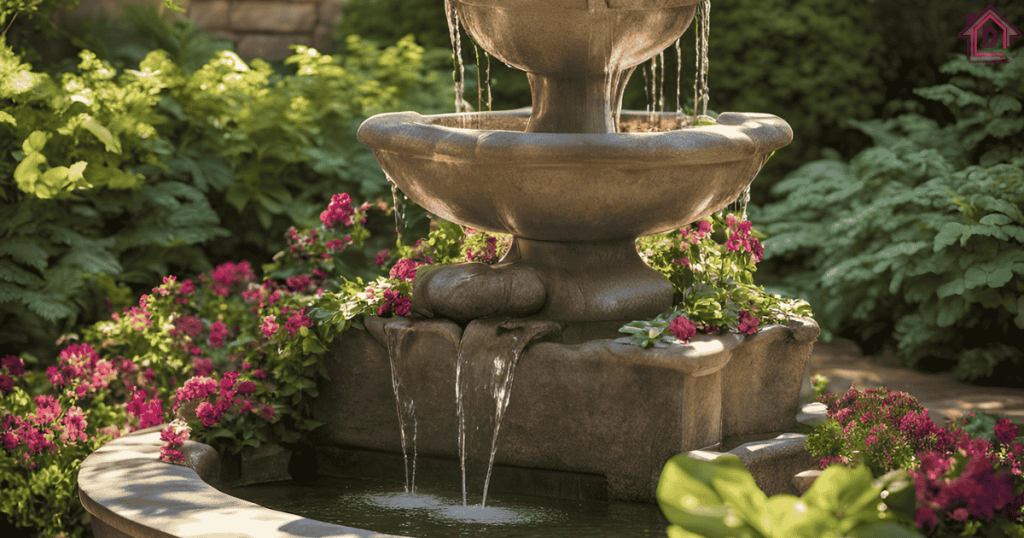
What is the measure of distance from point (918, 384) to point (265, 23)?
6.51m

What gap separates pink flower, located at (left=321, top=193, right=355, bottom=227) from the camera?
16.5 feet

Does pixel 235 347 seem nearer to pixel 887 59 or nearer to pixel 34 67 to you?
pixel 34 67

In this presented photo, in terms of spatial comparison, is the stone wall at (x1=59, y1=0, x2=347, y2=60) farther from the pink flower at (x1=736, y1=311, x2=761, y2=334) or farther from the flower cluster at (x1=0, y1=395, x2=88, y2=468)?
the pink flower at (x1=736, y1=311, x2=761, y2=334)

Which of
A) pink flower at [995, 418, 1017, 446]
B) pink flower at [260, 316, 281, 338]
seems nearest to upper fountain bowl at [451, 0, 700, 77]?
pink flower at [260, 316, 281, 338]

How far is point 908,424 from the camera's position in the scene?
317 centimetres

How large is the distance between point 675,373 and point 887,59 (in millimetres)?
6257

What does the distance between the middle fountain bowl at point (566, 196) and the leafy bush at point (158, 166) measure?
107 inches

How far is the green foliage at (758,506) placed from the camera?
1.96 meters

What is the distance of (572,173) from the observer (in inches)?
139

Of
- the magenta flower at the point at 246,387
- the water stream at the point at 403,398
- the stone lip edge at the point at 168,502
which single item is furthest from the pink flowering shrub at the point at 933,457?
the magenta flower at the point at 246,387

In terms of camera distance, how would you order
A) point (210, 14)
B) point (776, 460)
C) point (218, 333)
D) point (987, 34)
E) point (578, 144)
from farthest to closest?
point (210, 14), point (987, 34), point (218, 333), point (776, 460), point (578, 144)

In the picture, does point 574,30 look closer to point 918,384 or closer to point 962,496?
point 962,496

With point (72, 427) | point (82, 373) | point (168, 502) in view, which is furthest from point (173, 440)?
point (82, 373)

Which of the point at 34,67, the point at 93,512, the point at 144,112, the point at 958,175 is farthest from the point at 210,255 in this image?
the point at 958,175
